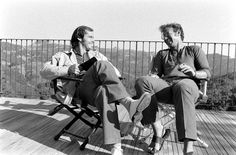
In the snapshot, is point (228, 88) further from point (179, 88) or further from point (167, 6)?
point (179, 88)

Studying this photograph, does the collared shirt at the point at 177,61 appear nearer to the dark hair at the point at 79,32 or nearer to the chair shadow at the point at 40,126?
the dark hair at the point at 79,32

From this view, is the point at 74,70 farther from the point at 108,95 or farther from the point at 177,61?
the point at 177,61

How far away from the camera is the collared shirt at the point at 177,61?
2.73m

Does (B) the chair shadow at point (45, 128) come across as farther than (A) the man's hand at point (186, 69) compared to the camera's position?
Yes

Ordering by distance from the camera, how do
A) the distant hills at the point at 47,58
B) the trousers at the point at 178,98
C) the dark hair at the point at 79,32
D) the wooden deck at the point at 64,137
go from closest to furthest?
the trousers at the point at 178,98, the wooden deck at the point at 64,137, the dark hair at the point at 79,32, the distant hills at the point at 47,58

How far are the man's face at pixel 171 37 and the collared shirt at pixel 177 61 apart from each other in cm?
9

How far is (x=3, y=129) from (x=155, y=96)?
175 centimetres

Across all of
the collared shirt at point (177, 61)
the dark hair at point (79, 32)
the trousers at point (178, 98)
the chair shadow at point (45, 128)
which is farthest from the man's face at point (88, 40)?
the chair shadow at point (45, 128)

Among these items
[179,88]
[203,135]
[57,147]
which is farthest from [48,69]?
[203,135]

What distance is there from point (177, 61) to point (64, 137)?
133 centimetres

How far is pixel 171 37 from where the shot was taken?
9.01 feet

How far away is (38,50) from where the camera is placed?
20.3 ft

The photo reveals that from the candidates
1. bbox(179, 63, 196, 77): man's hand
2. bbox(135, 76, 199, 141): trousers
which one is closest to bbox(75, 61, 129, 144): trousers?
bbox(135, 76, 199, 141): trousers

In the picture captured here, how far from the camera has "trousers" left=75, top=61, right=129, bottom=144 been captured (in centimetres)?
228
